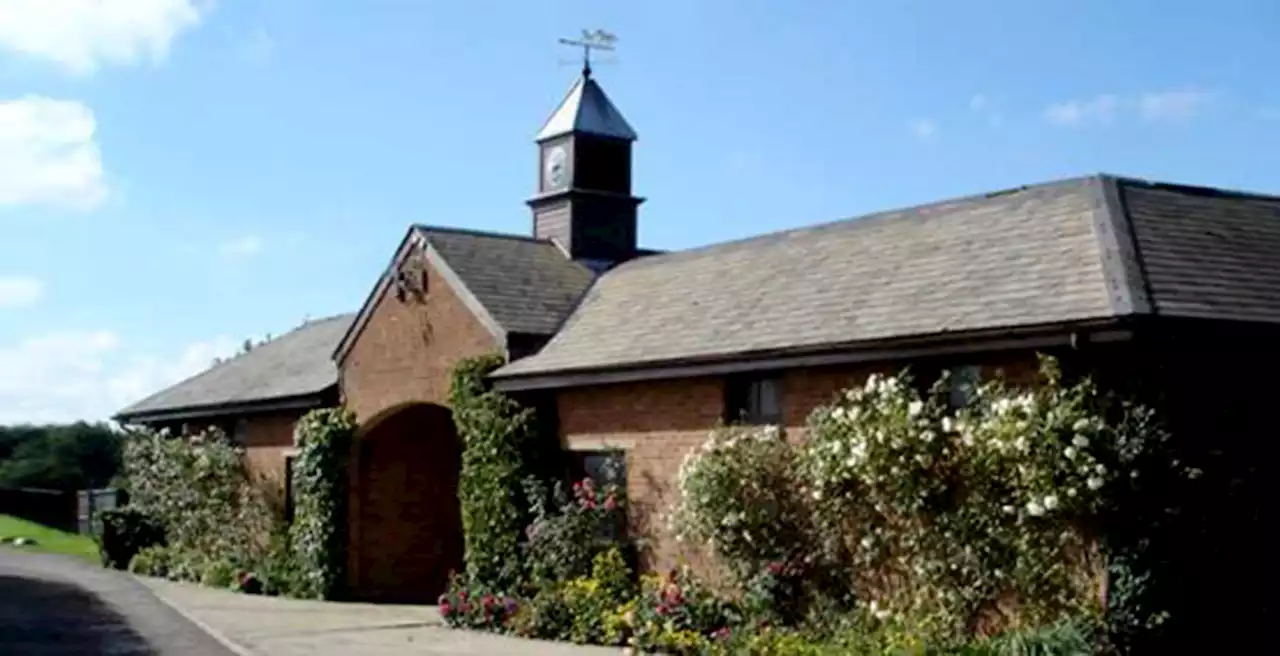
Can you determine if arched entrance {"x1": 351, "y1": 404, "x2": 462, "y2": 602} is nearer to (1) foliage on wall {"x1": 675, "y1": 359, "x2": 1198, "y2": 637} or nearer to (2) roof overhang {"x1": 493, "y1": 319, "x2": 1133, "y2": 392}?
(2) roof overhang {"x1": 493, "y1": 319, "x2": 1133, "y2": 392}

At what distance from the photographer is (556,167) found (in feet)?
83.5

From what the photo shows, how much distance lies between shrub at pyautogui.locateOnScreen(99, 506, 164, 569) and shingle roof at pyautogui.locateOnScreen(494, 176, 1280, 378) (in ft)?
43.2

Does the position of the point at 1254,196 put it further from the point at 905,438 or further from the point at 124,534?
the point at 124,534

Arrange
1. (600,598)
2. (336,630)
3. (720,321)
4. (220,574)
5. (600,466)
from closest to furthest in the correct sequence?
(600,598) → (720,321) → (336,630) → (600,466) → (220,574)

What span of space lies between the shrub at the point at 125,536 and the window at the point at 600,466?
1377cm

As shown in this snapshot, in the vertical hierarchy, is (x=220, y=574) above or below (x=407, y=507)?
below

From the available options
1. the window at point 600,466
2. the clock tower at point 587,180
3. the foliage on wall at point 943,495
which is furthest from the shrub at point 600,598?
the clock tower at point 587,180

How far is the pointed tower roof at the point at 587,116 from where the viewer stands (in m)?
25.2

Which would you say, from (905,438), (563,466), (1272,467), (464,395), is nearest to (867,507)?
(905,438)

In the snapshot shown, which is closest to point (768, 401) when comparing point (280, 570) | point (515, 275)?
point (515, 275)

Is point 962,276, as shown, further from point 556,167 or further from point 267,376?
point 267,376

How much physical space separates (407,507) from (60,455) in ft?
88.3

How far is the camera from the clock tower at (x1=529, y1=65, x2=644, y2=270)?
24.8m

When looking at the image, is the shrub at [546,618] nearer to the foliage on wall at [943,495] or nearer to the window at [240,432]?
the foliage on wall at [943,495]
